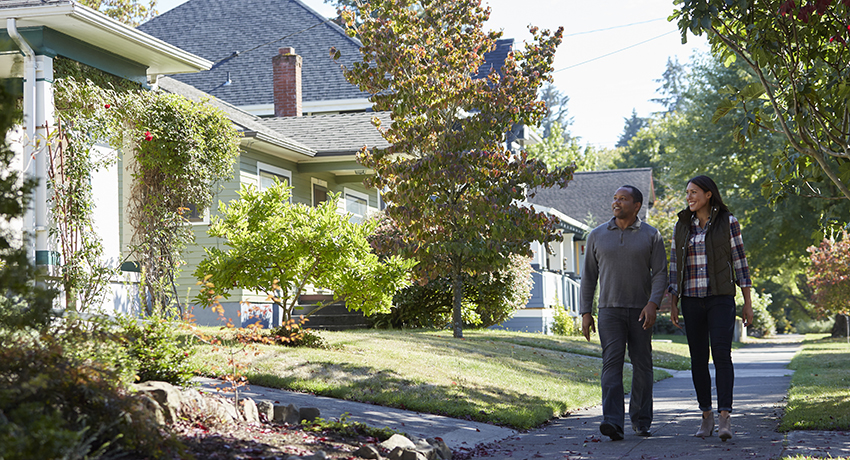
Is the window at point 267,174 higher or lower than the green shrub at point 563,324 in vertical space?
higher

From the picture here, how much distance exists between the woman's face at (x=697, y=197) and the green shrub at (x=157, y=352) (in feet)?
13.5

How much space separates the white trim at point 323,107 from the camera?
2445cm

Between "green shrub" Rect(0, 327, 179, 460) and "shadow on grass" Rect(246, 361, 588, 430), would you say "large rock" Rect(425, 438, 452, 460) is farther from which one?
"green shrub" Rect(0, 327, 179, 460)

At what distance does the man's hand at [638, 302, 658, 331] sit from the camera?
21.7 ft

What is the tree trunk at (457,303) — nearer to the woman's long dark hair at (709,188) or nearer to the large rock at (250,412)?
the woman's long dark hair at (709,188)

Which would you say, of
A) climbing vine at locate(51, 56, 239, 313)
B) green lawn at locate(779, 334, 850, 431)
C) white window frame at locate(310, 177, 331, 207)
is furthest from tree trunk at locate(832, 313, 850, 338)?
climbing vine at locate(51, 56, 239, 313)

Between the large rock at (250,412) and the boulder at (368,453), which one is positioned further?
the large rock at (250,412)

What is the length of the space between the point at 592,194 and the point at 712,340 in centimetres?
3908

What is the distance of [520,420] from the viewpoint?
7.77 metres

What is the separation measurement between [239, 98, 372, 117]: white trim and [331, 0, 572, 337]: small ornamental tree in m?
8.83

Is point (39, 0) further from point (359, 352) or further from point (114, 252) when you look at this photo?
point (359, 352)

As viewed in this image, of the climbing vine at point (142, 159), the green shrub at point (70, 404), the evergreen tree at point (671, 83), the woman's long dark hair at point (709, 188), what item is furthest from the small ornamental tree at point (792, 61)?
the evergreen tree at point (671, 83)

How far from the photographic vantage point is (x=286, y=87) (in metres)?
23.7

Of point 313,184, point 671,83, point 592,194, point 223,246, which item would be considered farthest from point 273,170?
point 671,83
